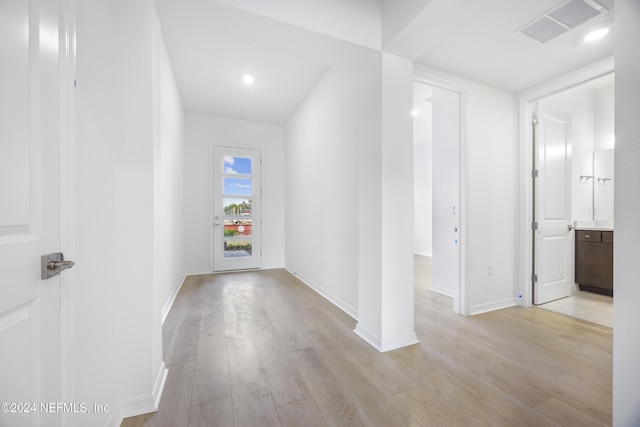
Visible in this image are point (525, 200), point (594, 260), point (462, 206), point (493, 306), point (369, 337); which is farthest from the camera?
point (594, 260)

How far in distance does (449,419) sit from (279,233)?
412cm

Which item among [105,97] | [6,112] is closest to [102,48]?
[105,97]

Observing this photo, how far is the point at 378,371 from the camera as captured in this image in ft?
5.63

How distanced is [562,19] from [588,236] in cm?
305

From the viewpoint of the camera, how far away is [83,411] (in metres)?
1.00

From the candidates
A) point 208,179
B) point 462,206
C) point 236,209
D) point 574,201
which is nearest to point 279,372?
point 462,206

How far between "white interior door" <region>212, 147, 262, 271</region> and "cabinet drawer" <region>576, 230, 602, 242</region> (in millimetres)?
5068

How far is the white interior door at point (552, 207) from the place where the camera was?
2971 millimetres

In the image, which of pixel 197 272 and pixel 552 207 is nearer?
pixel 552 207

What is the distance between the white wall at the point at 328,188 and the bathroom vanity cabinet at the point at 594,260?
344 cm

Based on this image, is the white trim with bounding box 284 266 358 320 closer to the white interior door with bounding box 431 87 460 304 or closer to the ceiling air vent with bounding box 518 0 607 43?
the white interior door with bounding box 431 87 460 304

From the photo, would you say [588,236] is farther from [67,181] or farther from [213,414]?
[67,181]

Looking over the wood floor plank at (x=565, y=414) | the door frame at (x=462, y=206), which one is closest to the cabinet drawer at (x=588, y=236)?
the door frame at (x=462, y=206)

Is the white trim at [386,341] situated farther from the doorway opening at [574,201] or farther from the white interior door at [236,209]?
the white interior door at [236,209]
